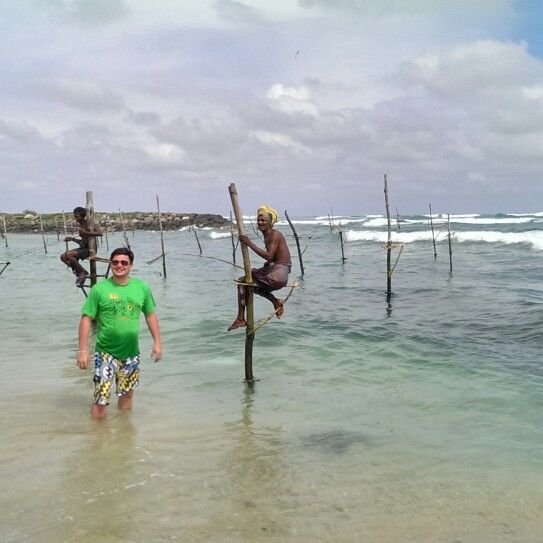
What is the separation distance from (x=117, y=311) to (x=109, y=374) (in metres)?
0.68

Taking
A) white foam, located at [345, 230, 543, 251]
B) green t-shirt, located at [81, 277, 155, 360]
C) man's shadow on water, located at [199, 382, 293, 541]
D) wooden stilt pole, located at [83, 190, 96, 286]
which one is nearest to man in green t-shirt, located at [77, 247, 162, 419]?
green t-shirt, located at [81, 277, 155, 360]

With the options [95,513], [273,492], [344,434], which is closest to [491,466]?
[344,434]

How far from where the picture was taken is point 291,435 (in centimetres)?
558

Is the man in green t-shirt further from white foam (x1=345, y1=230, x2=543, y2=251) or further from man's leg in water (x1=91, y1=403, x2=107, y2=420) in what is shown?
white foam (x1=345, y1=230, x2=543, y2=251)

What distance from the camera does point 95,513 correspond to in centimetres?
371

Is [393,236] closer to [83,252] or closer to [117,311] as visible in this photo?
[83,252]

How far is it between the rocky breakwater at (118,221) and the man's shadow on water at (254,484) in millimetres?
62141

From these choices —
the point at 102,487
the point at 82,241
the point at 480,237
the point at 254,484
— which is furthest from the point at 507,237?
the point at 102,487

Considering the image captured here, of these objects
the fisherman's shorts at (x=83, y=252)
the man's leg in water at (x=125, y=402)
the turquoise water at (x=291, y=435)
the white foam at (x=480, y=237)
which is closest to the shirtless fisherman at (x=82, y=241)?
the fisherman's shorts at (x=83, y=252)

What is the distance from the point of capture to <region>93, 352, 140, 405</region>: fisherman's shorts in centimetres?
535

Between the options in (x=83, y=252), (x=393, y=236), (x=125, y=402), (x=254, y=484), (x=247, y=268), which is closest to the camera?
(x=254, y=484)

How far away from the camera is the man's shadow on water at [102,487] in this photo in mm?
3520

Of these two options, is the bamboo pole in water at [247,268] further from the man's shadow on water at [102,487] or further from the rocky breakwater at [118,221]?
the rocky breakwater at [118,221]

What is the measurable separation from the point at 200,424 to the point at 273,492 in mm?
1916
